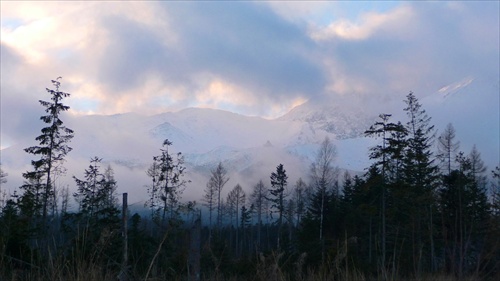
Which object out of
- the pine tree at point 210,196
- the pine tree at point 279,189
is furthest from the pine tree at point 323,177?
the pine tree at point 210,196

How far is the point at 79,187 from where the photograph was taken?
37875 mm

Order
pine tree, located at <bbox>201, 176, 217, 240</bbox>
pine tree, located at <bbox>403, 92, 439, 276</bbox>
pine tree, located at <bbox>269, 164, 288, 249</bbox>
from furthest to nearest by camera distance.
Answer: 1. pine tree, located at <bbox>201, 176, 217, 240</bbox>
2. pine tree, located at <bbox>269, 164, 288, 249</bbox>
3. pine tree, located at <bbox>403, 92, 439, 276</bbox>

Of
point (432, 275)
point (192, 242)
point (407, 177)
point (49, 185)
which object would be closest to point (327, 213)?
point (407, 177)

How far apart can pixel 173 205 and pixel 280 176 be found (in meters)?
13.0

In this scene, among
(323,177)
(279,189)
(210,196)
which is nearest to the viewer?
(323,177)

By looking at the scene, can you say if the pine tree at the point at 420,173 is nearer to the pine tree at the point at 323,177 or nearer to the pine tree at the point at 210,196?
the pine tree at the point at 323,177

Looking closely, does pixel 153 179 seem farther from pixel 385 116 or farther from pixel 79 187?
pixel 385 116

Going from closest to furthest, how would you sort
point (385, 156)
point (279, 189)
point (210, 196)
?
point (385, 156) < point (279, 189) < point (210, 196)

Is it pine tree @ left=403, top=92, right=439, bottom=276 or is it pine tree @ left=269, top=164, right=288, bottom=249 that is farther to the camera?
pine tree @ left=269, top=164, right=288, bottom=249

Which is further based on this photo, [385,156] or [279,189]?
[279,189]

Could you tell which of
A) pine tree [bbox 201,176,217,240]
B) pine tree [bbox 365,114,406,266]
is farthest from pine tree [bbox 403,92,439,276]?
pine tree [bbox 201,176,217,240]

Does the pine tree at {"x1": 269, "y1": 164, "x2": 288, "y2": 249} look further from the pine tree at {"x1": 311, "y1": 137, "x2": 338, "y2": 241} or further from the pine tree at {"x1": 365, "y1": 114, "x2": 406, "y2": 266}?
the pine tree at {"x1": 365, "y1": 114, "x2": 406, "y2": 266}

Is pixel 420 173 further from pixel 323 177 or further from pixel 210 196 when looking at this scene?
pixel 210 196

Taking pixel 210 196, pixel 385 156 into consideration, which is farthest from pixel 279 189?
pixel 210 196
